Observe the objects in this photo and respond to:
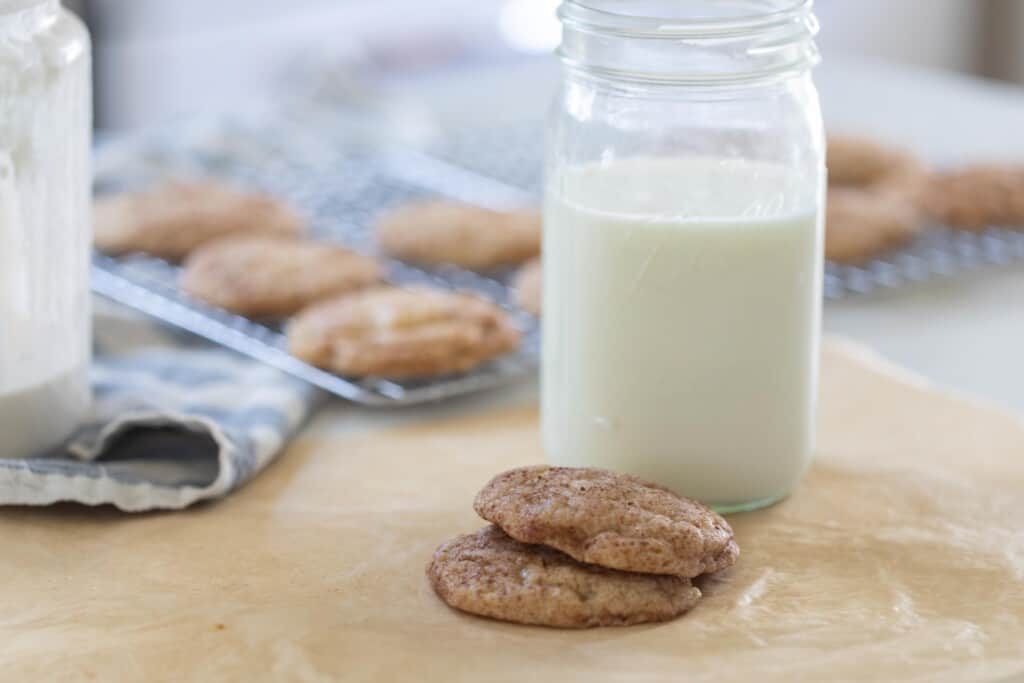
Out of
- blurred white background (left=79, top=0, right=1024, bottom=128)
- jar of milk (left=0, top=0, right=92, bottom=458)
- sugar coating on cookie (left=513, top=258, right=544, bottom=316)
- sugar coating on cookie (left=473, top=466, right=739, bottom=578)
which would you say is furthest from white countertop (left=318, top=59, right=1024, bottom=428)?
blurred white background (left=79, top=0, right=1024, bottom=128)

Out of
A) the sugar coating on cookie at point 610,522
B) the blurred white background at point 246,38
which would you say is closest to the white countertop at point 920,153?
the sugar coating on cookie at point 610,522

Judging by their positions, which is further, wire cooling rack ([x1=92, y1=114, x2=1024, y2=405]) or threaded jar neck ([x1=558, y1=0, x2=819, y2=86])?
wire cooling rack ([x1=92, y1=114, x2=1024, y2=405])

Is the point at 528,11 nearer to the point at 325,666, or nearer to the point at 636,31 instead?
the point at 636,31

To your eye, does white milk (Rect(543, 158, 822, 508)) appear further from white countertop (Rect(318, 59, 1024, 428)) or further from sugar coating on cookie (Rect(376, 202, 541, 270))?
sugar coating on cookie (Rect(376, 202, 541, 270))

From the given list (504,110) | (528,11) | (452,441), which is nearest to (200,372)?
(452,441)

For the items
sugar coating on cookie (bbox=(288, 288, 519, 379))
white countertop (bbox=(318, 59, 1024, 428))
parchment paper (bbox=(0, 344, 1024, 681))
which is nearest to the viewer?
parchment paper (bbox=(0, 344, 1024, 681))

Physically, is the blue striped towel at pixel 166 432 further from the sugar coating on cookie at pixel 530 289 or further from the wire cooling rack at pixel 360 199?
the sugar coating on cookie at pixel 530 289
